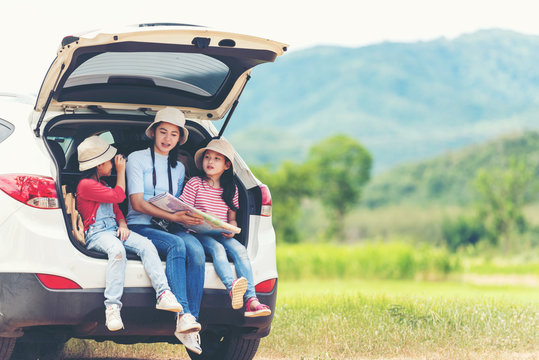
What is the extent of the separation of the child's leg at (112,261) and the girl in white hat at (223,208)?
2.09 feet

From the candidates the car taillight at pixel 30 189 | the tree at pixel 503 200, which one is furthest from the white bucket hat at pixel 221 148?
the tree at pixel 503 200

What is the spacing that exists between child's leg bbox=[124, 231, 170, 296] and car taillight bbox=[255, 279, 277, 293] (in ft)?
2.43

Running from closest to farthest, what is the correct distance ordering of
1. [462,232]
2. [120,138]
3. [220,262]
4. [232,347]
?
[220,262]
[232,347]
[120,138]
[462,232]

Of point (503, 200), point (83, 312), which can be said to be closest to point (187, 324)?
point (83, 312)

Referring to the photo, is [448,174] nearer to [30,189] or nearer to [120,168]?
[120,168]

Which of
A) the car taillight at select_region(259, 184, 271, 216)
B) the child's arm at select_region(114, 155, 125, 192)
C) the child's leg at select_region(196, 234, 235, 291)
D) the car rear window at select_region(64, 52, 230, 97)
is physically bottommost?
the child's leg at select_region(196, 234, 235, 291)

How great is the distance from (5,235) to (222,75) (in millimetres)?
2078

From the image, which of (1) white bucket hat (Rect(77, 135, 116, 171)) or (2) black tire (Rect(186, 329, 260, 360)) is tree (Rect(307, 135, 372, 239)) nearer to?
(2) black tire (Rect(186, 329, 260, 360))

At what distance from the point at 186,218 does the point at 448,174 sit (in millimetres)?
129361

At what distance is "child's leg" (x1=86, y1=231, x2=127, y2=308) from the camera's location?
5121 millimetres

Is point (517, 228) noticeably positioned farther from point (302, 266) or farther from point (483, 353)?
point (483, 353)

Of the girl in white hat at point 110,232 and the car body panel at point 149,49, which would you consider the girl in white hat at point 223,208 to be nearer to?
the girl in white hat at point 110,232

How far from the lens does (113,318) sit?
5094 mm

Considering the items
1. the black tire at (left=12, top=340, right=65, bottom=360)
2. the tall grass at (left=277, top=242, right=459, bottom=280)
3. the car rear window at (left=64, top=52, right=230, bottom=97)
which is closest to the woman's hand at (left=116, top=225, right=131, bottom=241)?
the car rear window at (left=64, top=52, right=230, bottom=97)
